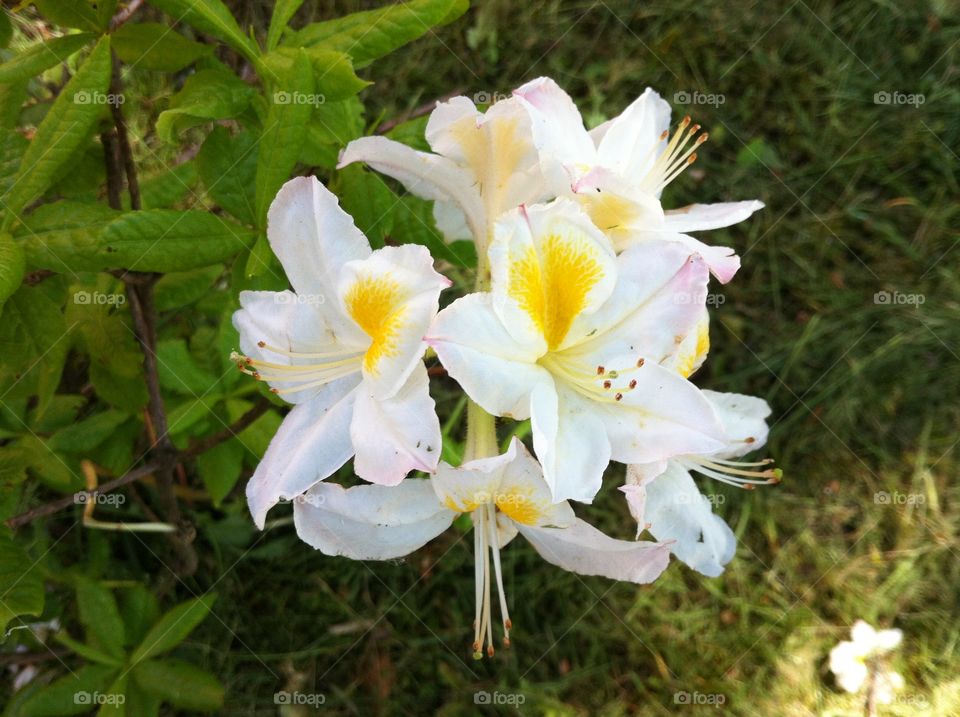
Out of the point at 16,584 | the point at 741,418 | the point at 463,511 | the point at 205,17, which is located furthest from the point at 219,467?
the point at 741,418

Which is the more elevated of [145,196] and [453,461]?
[145,196]

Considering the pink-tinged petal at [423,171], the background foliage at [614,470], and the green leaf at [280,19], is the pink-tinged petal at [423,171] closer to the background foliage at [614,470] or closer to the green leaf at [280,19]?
the green leaf at [280,19]

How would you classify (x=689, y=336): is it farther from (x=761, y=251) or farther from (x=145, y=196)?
(x=761, y=251)

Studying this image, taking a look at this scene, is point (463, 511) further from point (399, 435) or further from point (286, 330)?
point (286, 330)

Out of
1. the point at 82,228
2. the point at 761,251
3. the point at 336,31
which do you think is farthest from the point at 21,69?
the point at 761,251

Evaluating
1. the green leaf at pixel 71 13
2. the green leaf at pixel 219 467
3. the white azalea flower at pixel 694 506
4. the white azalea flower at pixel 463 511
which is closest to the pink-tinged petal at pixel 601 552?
the white azalea flower at pixel 463 511

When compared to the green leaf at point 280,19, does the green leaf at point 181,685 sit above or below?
below

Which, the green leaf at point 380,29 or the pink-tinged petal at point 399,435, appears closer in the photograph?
the pink-tinged petal at point 399,435
